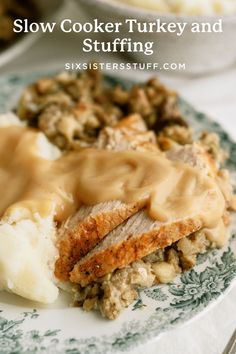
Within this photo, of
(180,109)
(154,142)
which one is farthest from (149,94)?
(154,142)

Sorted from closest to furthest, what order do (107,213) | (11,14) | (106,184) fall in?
1. (107,213)
2. (106,184)
3. (11,14)

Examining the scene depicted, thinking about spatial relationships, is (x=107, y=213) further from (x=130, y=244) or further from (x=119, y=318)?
(x=119, y=318)

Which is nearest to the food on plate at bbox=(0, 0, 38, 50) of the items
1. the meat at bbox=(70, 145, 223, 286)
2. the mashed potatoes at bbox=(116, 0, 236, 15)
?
the mashed potatoes at bbox=(116, 0, 236, 15)

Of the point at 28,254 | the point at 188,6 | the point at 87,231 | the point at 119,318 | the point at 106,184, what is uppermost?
the point at 188,6

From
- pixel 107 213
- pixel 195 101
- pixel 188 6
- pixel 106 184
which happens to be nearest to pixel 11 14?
pixel 188 6

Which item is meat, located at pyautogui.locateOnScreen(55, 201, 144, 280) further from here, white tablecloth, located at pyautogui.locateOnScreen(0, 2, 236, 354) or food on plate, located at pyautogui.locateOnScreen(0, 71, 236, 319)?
white tablecloth, located at pyautogui.locateOnScreen(0, 2, 236, 354)

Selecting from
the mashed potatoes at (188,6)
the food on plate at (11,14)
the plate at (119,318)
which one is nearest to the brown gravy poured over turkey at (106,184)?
the plate at (119,318)
